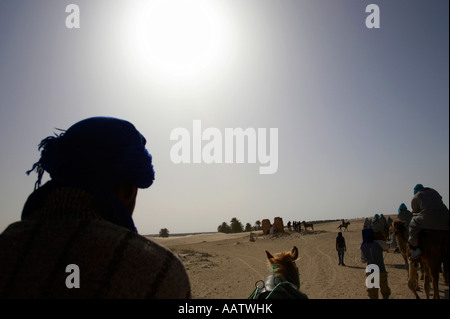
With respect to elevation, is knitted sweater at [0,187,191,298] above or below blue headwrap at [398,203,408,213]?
above

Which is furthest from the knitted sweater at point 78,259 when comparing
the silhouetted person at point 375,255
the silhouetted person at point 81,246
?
the silhouetted person at point 375,255

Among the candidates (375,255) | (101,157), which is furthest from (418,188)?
(101,157)

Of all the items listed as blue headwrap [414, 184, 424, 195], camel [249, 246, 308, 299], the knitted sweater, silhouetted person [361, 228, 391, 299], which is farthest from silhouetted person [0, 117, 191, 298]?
silhouetted person [361, 228, 391, 299]

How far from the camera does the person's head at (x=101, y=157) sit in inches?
51.8

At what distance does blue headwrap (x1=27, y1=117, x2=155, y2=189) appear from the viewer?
1316 millimetres

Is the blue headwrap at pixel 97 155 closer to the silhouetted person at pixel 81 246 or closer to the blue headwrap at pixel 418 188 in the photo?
the silhouetted person at pixel 81 246

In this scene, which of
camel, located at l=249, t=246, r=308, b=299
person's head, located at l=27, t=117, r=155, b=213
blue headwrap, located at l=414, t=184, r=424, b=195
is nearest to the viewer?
person's head, located at l=27, t=117, r=155, b=213

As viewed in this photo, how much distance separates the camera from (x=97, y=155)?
1.34 meters

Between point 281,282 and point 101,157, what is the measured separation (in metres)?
2.87

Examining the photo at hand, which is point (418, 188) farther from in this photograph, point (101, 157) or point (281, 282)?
point (101, 157)

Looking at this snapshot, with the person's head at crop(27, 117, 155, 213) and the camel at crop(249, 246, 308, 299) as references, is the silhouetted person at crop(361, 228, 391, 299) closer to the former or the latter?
the camel at crop(249, 246, 308, 299)

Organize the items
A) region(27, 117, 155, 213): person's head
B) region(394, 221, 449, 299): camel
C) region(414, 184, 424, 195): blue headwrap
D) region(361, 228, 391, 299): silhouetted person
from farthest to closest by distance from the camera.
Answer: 1. region(361, 228, 391, 299): silhouetted person
2. region(414, 184, 424, 195): blue headwrap
3. region(394, 221, 449, 299): camel
4. region(27, 117, 155, 213): person's head

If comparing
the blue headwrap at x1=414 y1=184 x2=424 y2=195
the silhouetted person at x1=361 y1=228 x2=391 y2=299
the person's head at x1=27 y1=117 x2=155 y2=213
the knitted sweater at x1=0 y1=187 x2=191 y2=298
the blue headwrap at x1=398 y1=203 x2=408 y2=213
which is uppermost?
the person's head at x1=27 y1=117 x2=155 y2=213
